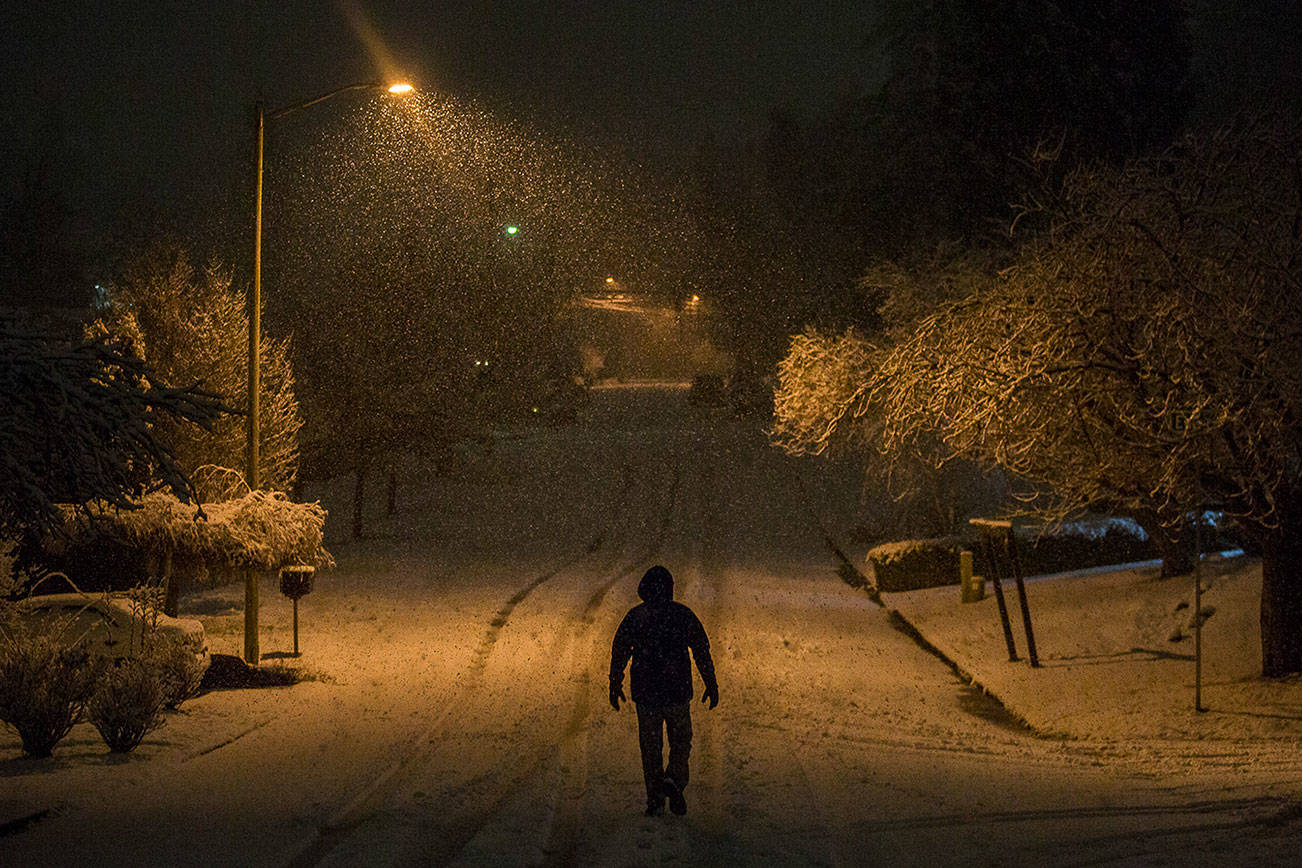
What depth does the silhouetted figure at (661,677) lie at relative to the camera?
7.81 m

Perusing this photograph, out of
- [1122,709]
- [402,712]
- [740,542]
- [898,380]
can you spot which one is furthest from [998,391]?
[740,542]

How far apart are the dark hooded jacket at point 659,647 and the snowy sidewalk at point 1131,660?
5.30m

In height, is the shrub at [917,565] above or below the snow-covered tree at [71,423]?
below

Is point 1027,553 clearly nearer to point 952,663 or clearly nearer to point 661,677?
point 952,663

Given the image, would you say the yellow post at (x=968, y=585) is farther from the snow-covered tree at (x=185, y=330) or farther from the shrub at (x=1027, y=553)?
the snow-covered tree at (x=185, y=330)

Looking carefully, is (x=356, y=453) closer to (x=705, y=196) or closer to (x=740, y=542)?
(x=740, y=542)

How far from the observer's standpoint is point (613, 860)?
680 cm

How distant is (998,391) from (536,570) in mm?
15893

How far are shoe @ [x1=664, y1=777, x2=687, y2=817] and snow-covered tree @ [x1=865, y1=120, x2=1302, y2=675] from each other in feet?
20.3

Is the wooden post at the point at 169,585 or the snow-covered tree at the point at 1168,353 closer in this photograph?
the snow-covered tree at the point at 1168,353

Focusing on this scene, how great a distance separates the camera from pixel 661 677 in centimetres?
785

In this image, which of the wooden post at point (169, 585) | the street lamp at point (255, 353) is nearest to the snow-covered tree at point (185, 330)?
the wooden post at point (169, 585)

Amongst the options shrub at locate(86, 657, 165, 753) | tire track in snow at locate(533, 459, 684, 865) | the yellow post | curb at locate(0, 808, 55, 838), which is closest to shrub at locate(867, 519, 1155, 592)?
the yellow post

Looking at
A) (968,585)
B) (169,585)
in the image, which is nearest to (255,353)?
(169,585)
